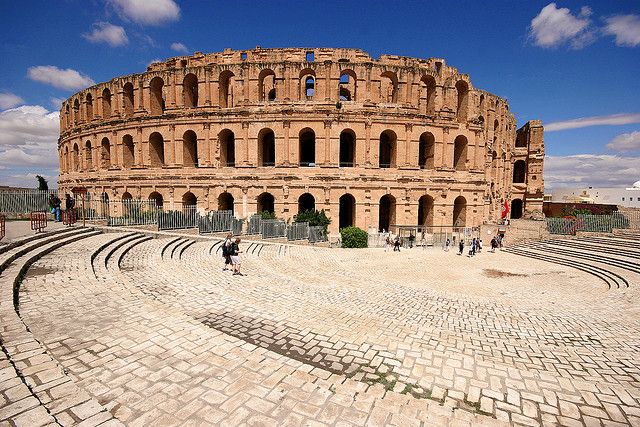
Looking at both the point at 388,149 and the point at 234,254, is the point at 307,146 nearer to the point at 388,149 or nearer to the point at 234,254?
the point at 388,149

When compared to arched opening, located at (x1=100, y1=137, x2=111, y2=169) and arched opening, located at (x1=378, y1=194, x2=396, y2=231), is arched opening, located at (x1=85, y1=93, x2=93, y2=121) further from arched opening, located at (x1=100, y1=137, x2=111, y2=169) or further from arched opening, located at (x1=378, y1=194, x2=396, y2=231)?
arched opening, located at (x1=378, y1=194, x2=396, y2=231)

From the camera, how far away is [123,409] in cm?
308

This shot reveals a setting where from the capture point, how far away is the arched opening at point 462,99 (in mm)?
24281

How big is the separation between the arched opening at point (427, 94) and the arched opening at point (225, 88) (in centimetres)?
1541

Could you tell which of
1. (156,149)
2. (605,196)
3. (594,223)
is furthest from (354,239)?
(605,196)

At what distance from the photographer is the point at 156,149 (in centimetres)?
2467

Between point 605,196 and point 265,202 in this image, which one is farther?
point 605,196

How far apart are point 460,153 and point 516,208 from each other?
1749cm

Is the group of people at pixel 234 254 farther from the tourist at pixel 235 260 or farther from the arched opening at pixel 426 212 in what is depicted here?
the arched opening at pixel 426 212

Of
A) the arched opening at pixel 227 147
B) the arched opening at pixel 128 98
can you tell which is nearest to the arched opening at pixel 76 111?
the arched opening at pixel 128 98

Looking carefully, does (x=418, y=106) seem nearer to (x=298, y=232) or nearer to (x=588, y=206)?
(x=298, y=232)

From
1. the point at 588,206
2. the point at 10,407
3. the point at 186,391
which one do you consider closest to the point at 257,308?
the point at 186,391

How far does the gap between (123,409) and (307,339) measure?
2.82 meters

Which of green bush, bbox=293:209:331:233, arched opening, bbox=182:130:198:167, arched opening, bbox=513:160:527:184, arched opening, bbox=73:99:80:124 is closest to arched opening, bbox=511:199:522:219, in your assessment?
arched opening, bbox=513:160:527:184
